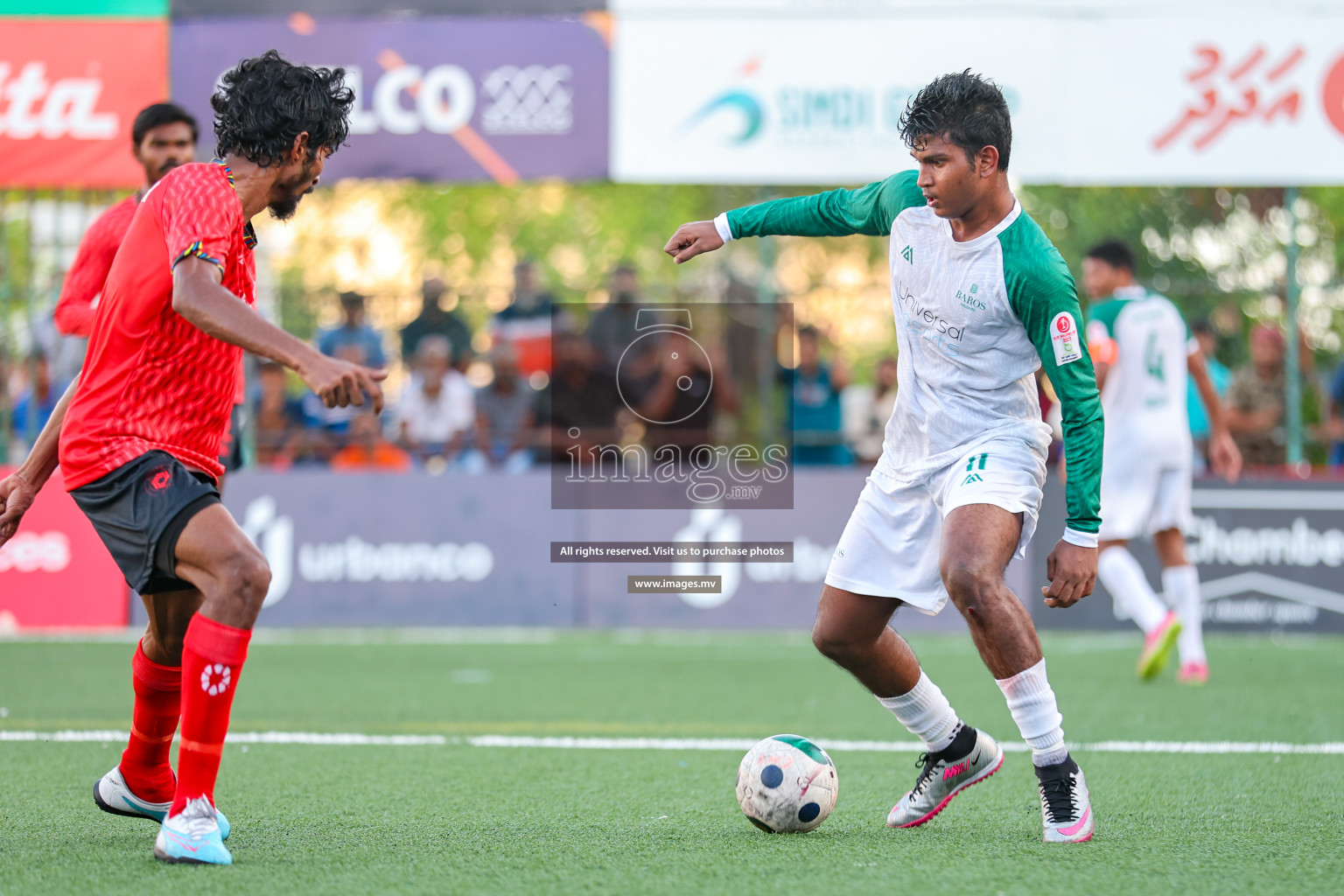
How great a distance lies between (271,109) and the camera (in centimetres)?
395

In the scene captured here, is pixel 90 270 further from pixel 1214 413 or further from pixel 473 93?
pixel 1214 413

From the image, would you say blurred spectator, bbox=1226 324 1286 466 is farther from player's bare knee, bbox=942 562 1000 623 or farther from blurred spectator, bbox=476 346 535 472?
player's bare knee, bbox=942 562 1000 623

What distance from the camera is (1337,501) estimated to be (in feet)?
37.8

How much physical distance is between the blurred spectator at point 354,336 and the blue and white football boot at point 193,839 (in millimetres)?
8609

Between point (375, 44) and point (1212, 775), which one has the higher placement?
point (375, 44)

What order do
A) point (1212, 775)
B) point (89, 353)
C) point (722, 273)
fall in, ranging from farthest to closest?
point (722, 273), point (1212, 775), point (89, 353)

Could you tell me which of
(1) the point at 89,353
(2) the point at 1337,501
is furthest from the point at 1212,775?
(2) the point at 1337,501

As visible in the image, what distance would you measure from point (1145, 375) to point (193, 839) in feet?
22.3

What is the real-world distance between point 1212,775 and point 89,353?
417cm

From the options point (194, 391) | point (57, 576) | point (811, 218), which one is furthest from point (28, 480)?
point (57, 576)

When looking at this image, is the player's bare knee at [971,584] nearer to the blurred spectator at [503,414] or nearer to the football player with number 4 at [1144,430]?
the football player with number 4 at [1144,430]

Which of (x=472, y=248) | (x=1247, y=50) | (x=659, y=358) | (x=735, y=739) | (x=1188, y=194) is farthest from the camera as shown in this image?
(x=472, y=248)

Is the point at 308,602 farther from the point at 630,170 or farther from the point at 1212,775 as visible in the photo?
the point at 1212,775

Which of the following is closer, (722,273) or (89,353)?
(89,353)
